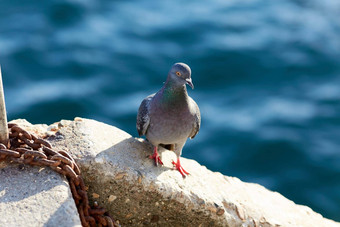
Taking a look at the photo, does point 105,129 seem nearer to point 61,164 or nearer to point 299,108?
point 61,164

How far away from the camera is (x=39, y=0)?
1241cm

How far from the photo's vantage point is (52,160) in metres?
4.69

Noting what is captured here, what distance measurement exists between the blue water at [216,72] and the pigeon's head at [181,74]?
14.5ft

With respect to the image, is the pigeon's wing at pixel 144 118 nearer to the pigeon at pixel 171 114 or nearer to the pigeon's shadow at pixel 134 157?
the pigeon at pixel 171 114

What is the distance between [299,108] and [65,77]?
481 cm

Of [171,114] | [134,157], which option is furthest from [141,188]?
[171,114]

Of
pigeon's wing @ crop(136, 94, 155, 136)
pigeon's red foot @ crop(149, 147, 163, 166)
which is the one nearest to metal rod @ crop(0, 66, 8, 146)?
pigeon's red foot @ crop(149, 147, 163, 166)

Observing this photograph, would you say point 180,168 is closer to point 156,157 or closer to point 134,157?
point 156,157

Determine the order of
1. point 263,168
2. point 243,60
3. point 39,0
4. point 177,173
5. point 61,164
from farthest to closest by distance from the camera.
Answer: point 39,0
point 243,60
point 263,168
point 177,173
point 61,164

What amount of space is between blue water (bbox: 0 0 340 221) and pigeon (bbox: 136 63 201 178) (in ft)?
13.3

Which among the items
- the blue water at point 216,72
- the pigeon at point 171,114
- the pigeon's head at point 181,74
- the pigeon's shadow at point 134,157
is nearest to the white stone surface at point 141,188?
the pigeon's shadow at point 134,157

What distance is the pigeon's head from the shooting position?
569 cm

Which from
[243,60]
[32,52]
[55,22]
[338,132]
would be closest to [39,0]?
[55,22]

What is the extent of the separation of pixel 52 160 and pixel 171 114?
5.33ft
